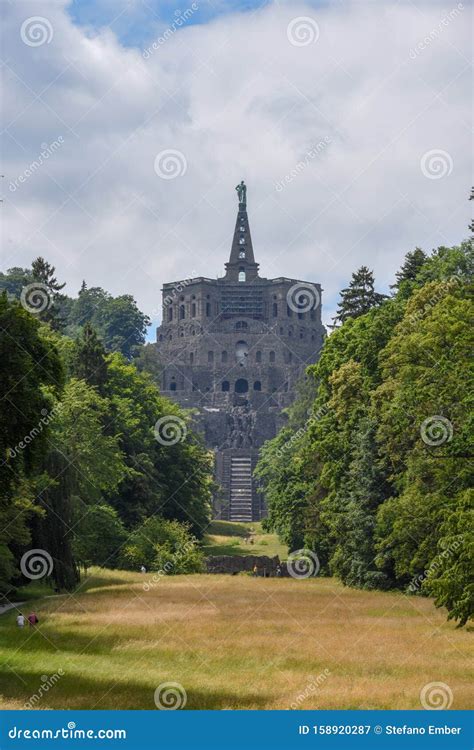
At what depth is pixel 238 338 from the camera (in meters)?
159

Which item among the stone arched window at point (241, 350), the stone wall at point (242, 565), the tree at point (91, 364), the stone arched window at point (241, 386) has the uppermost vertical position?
the stone arched window at point (241, 350)

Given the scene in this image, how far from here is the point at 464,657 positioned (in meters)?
28.4

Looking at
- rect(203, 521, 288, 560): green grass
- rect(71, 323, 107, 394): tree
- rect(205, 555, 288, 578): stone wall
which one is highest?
rect(71, 323, 107, 394): tree

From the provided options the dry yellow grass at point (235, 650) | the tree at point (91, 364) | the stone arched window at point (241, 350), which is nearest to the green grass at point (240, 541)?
the tree at point (91, 364)

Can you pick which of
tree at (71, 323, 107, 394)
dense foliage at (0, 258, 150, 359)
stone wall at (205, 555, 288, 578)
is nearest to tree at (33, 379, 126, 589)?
tree at (71, 323, 107, 394)

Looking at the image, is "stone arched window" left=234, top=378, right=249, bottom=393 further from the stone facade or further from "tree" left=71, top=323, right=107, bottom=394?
"tree" left=71, top=323, right=107, bottom=394

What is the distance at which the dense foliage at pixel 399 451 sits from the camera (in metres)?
36.2

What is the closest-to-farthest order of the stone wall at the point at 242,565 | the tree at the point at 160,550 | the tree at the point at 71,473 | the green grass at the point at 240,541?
1. the tree at the point at 71,473
2. the tree at the point at 160,550
3. the stone wall at the point at 242,565
4. the green grass at the point at 240,541

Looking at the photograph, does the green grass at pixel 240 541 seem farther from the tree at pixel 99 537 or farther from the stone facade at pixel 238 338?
the stone facade at pixel 238 338

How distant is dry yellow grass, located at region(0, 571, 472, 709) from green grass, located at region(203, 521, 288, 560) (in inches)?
1219

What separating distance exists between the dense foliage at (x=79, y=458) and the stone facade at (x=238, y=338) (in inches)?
2365

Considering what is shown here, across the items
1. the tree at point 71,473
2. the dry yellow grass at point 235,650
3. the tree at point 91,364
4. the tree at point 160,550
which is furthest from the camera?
the tree at point 91,364

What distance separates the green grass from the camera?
249 ft
